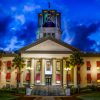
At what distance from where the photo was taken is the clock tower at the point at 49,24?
113m

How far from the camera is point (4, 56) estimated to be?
97.5 meters

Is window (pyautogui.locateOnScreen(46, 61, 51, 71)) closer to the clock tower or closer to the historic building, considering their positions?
the historic building

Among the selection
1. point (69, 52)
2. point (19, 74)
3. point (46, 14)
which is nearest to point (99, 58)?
point (69, 52)

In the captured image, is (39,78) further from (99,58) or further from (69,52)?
(99,58)

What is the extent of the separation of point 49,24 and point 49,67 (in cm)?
2422

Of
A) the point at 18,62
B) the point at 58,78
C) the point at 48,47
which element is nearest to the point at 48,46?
the point at 48,47

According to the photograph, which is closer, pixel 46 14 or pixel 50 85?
pixel 50 85

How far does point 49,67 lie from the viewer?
95.7m

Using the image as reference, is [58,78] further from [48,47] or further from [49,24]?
[49,24]

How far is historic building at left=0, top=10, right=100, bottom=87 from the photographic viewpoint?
9462cm

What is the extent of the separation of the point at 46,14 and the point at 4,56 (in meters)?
29.5

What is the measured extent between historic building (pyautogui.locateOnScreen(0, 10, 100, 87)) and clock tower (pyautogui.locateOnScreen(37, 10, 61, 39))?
46.8 feet

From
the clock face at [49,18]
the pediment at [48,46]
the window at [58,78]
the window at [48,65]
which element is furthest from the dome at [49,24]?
the window at [58,78]

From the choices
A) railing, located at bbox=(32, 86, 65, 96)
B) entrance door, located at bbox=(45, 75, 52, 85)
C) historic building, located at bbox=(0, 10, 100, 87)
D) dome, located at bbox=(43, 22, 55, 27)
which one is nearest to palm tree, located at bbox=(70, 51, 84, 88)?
historic building, located at bbox=(0, 10, 100, 87)
